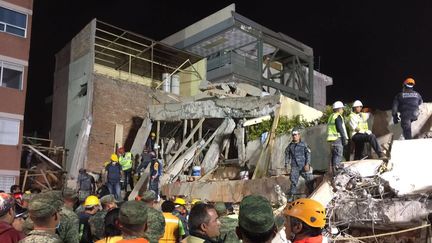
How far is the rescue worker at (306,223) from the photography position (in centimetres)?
328

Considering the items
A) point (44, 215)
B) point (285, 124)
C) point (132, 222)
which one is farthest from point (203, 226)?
point (285, 124)

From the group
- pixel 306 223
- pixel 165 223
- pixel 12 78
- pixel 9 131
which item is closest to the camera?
pixel 306 223

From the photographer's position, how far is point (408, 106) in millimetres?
11398

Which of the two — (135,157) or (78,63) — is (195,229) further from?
(78,63)

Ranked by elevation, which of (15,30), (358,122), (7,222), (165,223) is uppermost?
(15,30)

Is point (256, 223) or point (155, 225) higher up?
point (256, 223)

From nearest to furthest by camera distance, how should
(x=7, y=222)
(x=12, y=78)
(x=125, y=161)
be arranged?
(x=7, y=222) → (x=125, y=161) → (x=12, y=78)

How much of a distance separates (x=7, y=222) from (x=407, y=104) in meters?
9.78

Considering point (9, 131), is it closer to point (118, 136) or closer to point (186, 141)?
point (118, 136)

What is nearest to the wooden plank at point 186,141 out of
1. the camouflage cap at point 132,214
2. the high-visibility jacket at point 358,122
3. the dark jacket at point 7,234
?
the high-visibility jacket at point 358,122

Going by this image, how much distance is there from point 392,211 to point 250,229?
7.34 m

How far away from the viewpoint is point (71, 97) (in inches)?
968

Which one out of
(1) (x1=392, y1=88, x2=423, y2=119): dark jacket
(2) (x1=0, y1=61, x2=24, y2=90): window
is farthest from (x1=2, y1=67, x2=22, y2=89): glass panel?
→ (1) (x1=392, y1=88, x2=423, y2=119): dark jacket

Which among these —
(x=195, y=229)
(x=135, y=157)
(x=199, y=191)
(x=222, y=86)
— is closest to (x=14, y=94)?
(x=135, y=157)
